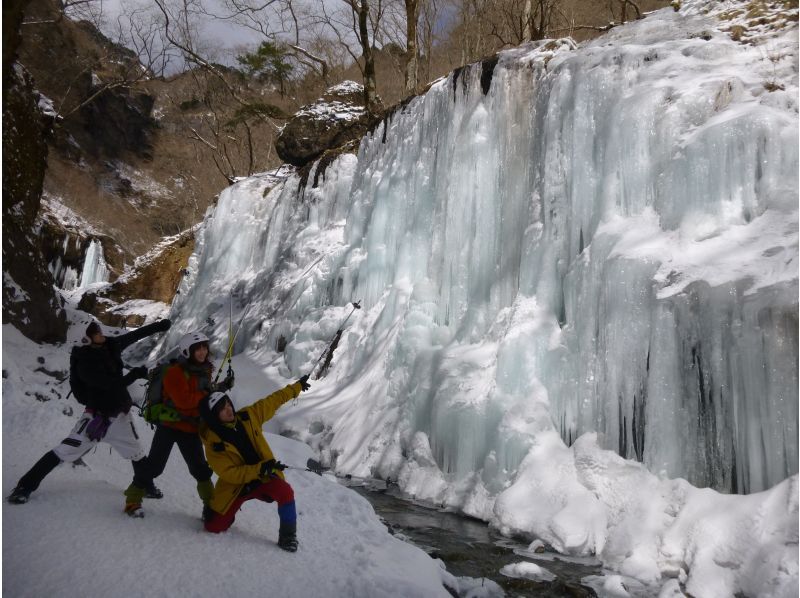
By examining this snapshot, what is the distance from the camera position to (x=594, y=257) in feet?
18.1

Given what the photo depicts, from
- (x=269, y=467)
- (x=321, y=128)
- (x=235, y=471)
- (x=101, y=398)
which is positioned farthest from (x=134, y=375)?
(x=321, y=128)

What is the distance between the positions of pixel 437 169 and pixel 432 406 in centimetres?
408

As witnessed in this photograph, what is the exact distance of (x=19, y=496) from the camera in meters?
2.97

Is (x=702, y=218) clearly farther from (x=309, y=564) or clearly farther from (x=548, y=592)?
(x=309, y=564)

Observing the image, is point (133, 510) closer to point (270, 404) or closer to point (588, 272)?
point (270, 404)

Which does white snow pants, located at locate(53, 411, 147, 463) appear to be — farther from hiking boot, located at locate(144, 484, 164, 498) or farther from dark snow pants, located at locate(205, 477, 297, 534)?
dark snow pants, located at locate(205, 477, 297, 534)

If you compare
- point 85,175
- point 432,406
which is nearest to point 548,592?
point 432,406

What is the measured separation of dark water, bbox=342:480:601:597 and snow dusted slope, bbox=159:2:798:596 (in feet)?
0.67

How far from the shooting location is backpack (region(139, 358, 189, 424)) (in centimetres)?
330

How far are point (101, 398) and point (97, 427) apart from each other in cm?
17

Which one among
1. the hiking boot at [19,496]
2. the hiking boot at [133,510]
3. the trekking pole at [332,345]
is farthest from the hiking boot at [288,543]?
the trekking pole at [332,345]

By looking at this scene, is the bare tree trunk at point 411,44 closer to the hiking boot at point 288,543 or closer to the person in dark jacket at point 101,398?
the person in dark jacket at point 101,398

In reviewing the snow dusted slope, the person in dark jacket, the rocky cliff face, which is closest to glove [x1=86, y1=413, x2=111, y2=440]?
the person in dark jacket

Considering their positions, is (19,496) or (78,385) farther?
(78,385)
